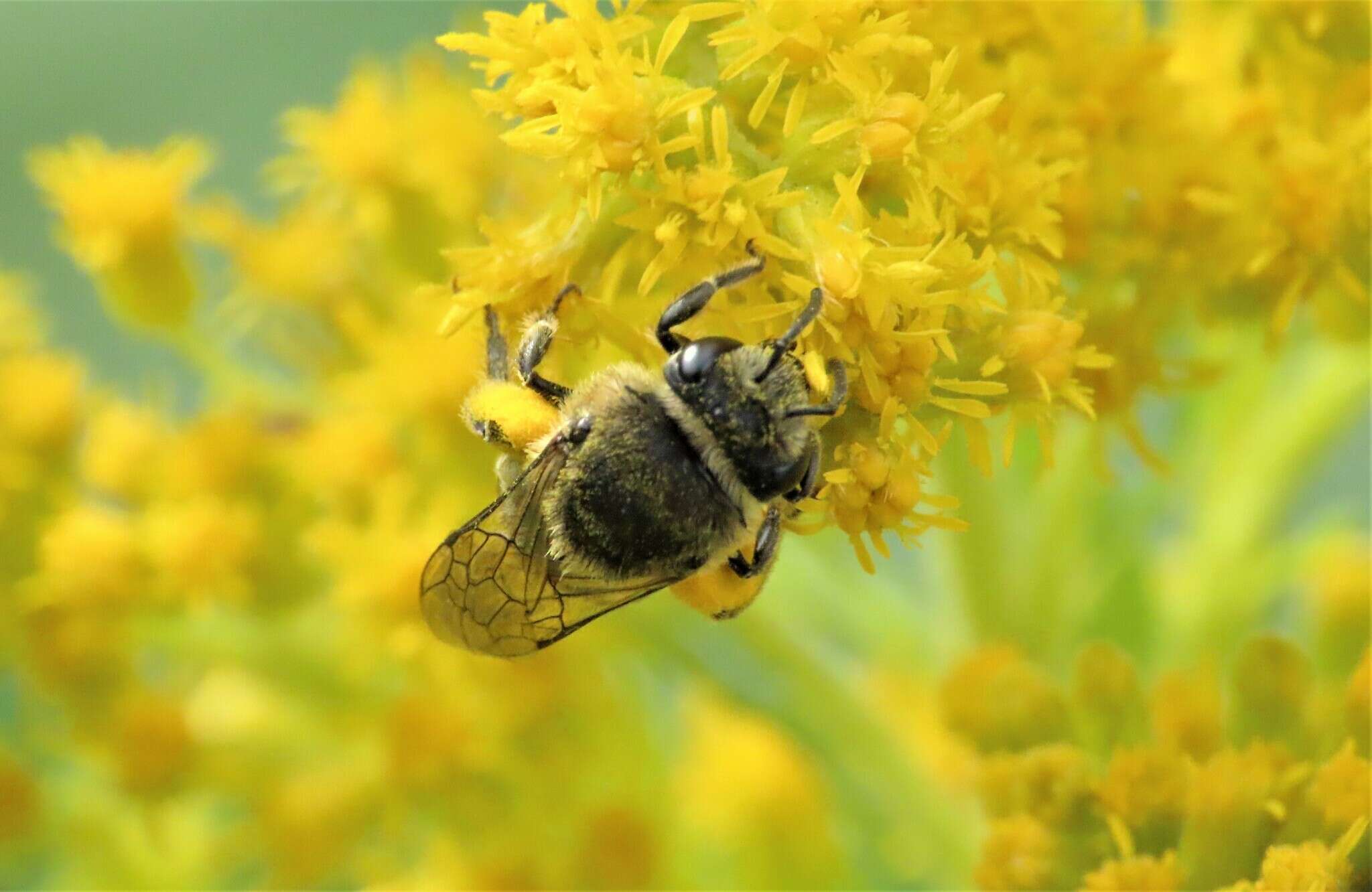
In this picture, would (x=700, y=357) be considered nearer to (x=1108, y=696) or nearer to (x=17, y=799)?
(x=1108, y=696)

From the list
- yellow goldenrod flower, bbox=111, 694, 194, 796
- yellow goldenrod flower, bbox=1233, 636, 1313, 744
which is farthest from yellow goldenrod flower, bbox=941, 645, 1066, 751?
yellow goldenrod flower, bbox=111, 694, 194, 796

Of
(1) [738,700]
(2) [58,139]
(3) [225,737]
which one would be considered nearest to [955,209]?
(1) [738,700]

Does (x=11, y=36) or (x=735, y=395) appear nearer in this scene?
(x=735, y=395)

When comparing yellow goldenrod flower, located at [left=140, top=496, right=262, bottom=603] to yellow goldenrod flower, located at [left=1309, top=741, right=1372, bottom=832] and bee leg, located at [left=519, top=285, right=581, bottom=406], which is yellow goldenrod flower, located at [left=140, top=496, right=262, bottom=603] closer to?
bee leg, located at [left=519, top=285, right=581, bottom=406]

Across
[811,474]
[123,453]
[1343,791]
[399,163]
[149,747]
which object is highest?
[399,163]

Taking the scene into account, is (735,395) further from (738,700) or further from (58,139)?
(58,139)

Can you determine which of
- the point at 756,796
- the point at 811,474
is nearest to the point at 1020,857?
the point at 811,474
